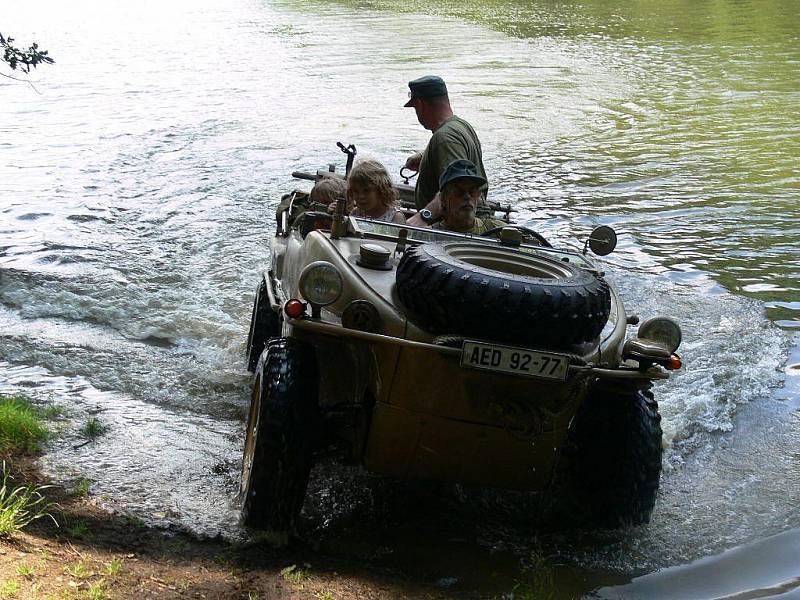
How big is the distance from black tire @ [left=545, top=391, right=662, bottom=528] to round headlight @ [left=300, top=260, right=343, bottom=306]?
1.44 m

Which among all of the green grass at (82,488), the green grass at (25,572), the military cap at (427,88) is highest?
the military cap at (427,88)

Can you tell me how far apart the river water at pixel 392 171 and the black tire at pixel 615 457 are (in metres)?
0.18

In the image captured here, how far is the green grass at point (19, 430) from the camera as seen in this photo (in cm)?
557

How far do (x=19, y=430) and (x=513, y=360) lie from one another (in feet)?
9.65

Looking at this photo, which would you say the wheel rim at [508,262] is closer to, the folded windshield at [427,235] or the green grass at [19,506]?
the folded windshield at [427,235]

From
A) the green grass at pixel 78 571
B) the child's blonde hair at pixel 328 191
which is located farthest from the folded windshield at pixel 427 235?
the green grass at pixel 78 571

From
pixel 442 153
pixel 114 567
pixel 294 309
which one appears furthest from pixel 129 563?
pixel 442 153

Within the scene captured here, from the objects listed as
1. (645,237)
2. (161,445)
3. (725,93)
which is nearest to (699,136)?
(725,93)

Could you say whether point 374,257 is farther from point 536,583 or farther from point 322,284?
point 536,583

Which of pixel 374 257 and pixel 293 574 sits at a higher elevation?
pixel 374 257

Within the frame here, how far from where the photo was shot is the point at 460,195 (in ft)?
19.6

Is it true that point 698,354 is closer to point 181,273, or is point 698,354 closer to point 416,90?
point 416,90

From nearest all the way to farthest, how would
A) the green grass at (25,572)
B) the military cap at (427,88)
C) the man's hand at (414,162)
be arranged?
the green grass at (25,572), the military cap at (427,88), the man's hand at (414,162)

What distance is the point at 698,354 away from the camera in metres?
8.23
